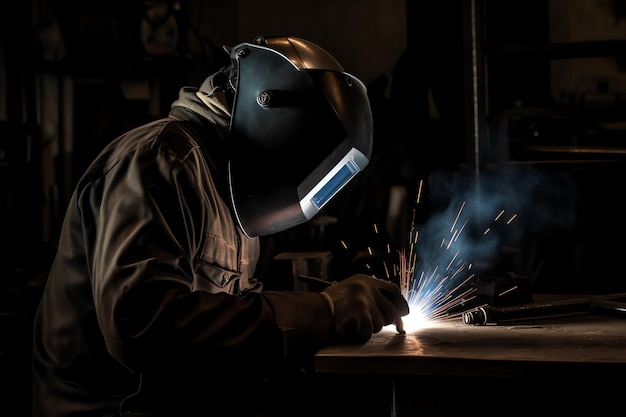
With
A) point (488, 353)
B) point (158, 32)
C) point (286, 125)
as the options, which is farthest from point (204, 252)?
point (158, 32)

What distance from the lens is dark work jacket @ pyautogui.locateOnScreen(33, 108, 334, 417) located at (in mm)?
1681

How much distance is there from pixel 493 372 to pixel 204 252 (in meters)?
0.73

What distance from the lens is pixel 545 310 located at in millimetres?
2330

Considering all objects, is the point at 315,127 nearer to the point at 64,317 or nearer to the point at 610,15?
the point at 64,317

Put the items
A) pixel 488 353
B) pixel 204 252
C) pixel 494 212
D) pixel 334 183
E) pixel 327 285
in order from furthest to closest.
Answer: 1. pixel 494 212
2. pixel 327 285
3. pixel 334 183
4. pixel 204 252
5. pixel 488 353

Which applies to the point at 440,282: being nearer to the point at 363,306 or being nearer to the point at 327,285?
the point at 327,285

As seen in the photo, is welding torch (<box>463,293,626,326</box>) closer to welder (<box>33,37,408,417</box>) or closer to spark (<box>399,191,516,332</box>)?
spark (<box>399,191,516,332</box>)

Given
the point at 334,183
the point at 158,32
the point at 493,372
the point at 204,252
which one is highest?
the point at 158,32

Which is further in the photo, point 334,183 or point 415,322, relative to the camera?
point 415,322

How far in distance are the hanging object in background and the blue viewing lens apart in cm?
264

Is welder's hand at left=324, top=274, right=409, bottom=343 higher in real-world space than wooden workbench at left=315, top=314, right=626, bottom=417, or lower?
higher

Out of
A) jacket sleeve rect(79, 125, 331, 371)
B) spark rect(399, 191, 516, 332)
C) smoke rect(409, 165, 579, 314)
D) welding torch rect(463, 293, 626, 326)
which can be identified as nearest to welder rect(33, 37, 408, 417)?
jacket sleeve rect(79, 125, 331, 371)

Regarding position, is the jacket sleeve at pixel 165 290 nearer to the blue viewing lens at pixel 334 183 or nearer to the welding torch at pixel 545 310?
the blue viewing lens at pixel 334 183

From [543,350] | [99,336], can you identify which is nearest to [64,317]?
[99,336]
